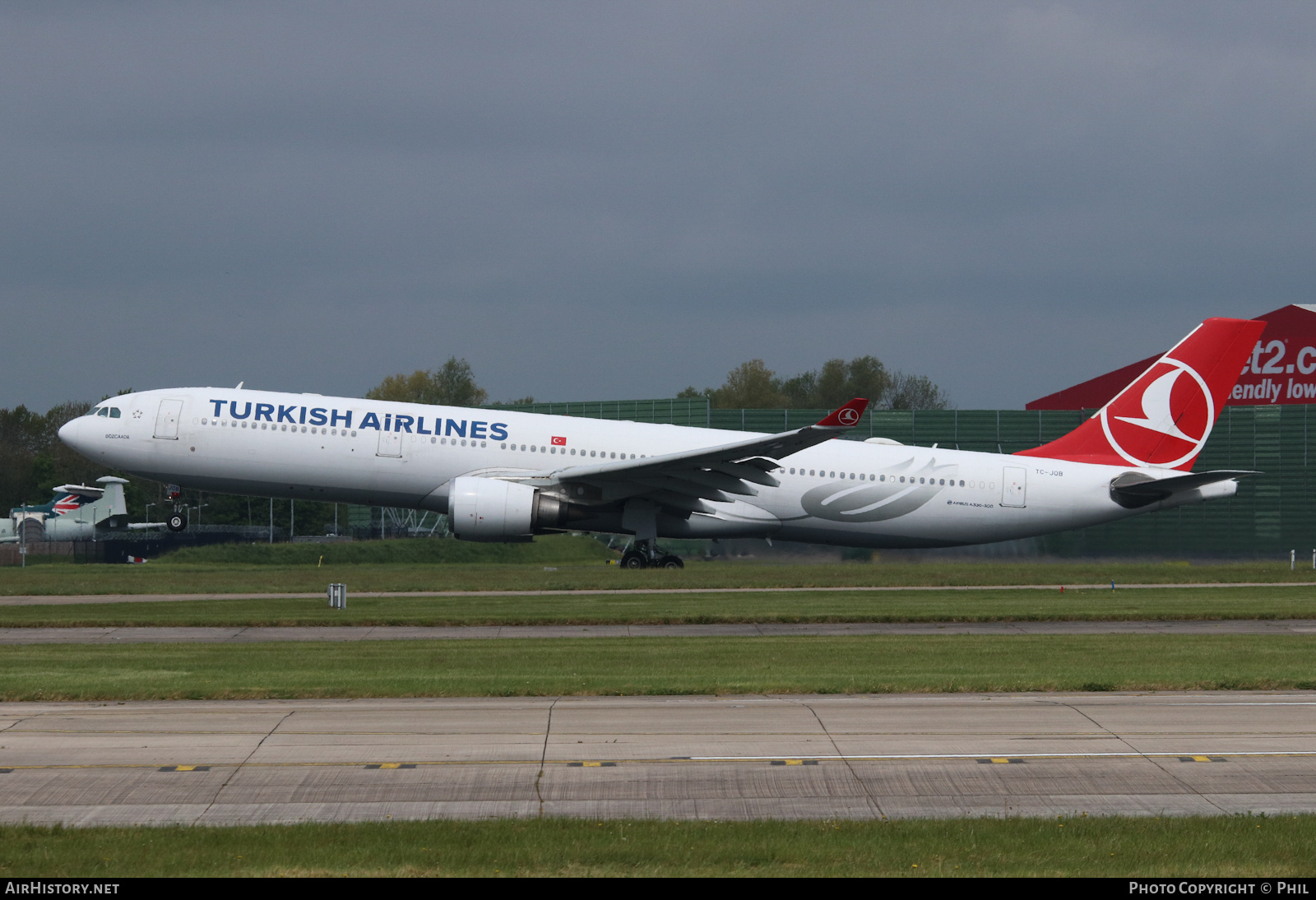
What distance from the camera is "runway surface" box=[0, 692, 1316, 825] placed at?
9516 mm

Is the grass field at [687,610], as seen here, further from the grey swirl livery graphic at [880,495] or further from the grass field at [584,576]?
the grey swirl livery graphic at [880,495]

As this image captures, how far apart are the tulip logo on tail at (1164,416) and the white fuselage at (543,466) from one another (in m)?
0.65

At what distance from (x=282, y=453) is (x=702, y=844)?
2657 cm

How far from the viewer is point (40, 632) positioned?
2281 centimetres

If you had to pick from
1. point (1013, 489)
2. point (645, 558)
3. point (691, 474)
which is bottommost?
point (645, 558)

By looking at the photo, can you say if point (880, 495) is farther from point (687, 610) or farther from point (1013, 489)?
point (687, 610)

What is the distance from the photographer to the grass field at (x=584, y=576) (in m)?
32.6

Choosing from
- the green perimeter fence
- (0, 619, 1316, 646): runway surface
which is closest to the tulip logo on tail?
the green perimeter fence

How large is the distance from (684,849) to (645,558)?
1073 inches

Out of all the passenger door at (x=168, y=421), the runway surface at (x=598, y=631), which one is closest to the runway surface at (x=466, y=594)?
the passenger door at (x=168, y=421)

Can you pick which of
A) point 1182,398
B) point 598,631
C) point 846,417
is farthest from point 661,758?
point 1182,398

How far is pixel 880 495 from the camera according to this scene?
3509 cm

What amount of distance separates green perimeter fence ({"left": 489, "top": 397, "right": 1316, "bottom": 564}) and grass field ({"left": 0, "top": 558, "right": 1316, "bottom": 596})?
518 centimetres
